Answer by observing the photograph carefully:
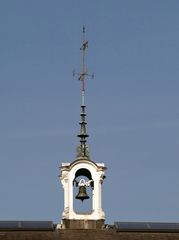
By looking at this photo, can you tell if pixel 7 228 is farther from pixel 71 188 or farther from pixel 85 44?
pixel 85 44

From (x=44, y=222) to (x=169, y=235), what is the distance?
8.57 meters

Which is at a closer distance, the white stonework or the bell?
the white stonework

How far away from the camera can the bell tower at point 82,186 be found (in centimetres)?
10100

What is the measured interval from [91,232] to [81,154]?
20.6 ft

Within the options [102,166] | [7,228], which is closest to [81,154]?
[102,166]

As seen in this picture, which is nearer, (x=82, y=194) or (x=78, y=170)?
(x=78, y=170)

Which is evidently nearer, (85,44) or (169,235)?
(169,235)

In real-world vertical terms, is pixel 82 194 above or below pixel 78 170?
below

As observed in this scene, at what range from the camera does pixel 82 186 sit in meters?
103

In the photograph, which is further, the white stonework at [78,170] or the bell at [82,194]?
the bell at [82,194]

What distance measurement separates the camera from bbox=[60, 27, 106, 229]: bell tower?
10100 cm

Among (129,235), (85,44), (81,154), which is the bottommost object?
(129,235)

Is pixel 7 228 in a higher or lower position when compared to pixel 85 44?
lower

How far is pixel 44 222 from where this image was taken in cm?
9994
